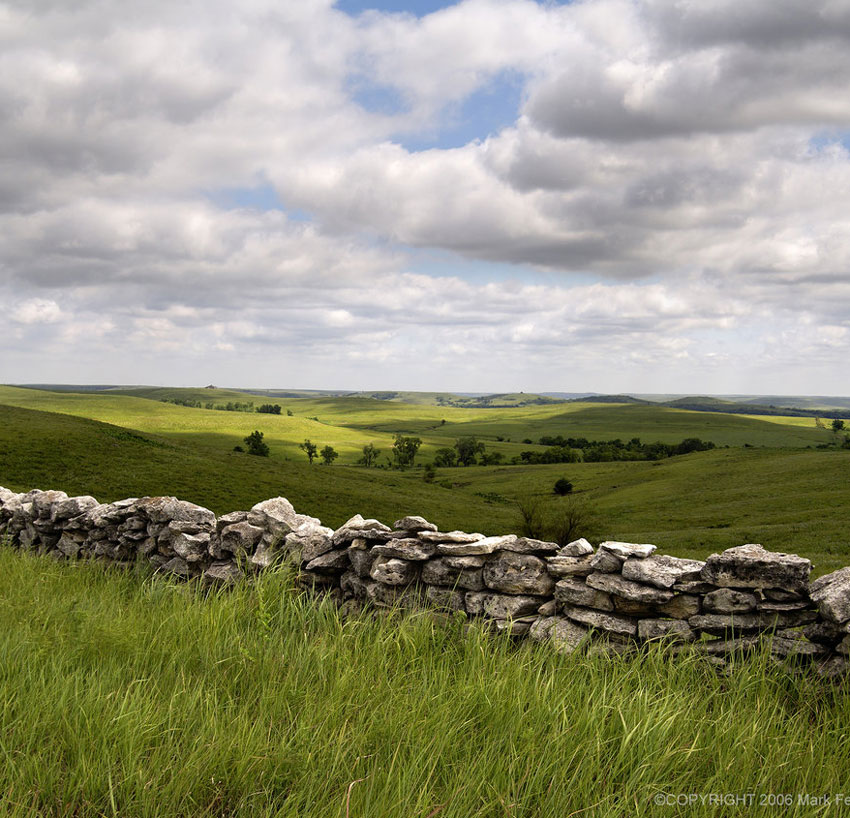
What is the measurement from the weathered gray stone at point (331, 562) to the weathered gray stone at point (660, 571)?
341 cm

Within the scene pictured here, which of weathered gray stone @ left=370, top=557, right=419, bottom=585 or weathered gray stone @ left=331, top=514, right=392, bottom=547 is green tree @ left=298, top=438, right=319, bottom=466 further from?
weathered gray stone @ left=370, top=557, right=419, bottom=585

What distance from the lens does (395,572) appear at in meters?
6.67

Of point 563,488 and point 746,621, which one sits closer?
point 746,621

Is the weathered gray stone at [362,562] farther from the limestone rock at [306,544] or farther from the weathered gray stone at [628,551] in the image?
the weathered gray stone at [628,551]

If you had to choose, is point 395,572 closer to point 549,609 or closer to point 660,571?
point 549,609

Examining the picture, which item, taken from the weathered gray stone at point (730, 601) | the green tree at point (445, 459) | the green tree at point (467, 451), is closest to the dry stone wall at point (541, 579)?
the weathered gray stone at point (730, 601)

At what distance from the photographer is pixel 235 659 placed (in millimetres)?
4582

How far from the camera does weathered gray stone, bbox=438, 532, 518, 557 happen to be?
6.31m

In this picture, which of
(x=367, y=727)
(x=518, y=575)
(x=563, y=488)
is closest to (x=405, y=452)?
(x=563, y=488)

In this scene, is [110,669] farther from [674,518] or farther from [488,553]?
[674,518]

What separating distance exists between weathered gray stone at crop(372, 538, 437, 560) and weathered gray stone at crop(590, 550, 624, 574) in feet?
6.03

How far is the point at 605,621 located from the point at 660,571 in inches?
29.2

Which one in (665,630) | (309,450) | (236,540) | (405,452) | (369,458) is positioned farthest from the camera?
(369,458)

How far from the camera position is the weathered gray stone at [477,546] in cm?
631
